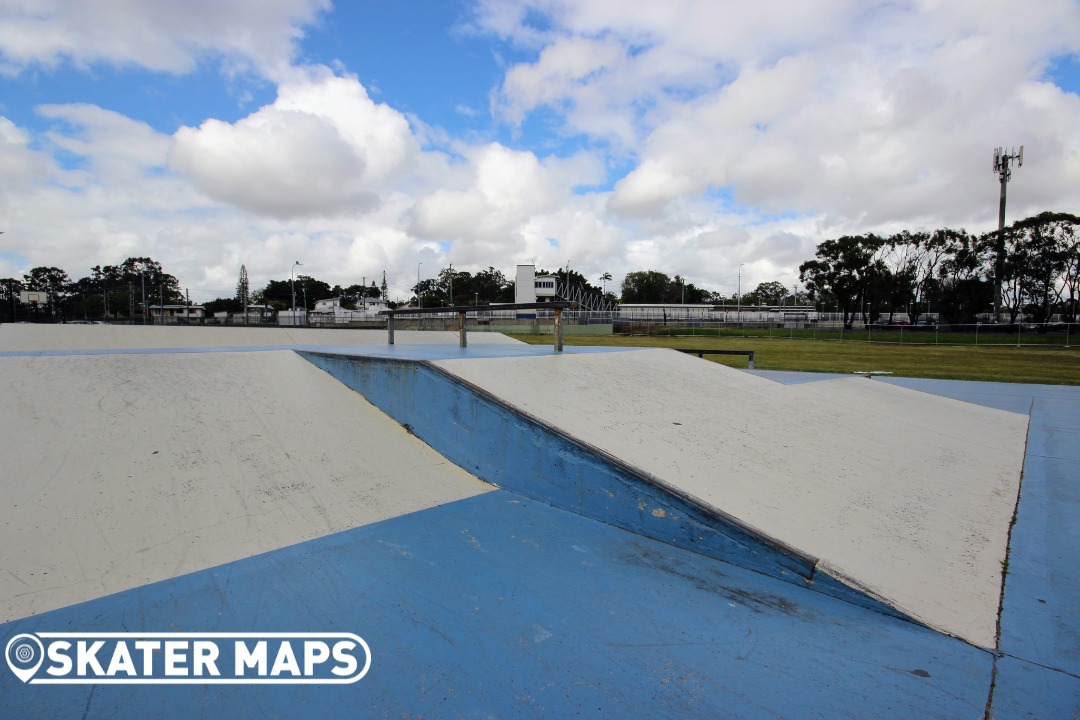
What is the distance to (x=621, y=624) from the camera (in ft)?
7.04

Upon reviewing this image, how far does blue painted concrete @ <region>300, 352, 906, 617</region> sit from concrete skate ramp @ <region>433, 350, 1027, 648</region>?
7 centimetres

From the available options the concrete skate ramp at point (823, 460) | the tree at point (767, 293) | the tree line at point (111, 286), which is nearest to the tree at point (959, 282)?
the concrete skate ramp at point (823, 460)

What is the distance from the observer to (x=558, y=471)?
3.34 metres

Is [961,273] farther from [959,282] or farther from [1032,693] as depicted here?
[1032,693]

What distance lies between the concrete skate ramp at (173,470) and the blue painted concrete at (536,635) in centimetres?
27

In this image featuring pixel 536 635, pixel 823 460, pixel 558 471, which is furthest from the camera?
pixel 823 460

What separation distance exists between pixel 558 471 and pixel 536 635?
4.39ft

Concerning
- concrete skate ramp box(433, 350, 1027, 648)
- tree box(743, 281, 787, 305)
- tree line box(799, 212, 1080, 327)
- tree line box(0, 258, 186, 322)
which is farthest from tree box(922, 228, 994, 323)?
tree line box(0, 258, 186, 322)

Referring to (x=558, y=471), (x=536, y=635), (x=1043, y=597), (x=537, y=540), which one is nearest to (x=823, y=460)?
(x=1043, y=597)

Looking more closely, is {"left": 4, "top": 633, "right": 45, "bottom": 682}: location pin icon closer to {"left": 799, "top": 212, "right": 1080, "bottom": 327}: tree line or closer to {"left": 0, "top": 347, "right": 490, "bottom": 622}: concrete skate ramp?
{"left": 0, "top": 347, "right": 490, "bottom": 622}: concrete skate ramp

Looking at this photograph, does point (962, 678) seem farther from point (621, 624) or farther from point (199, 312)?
point (199, 312)

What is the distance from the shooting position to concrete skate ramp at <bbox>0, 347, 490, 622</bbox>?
2.48 meters
